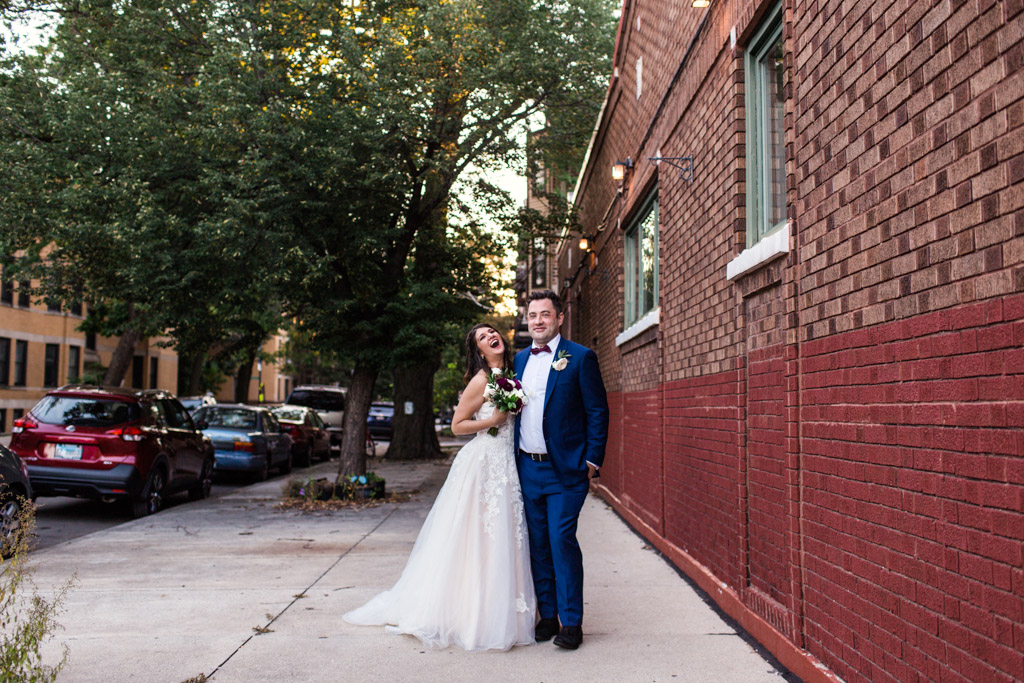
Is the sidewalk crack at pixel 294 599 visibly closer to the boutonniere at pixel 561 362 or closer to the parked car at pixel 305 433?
the boutonniere at pixel 561 362

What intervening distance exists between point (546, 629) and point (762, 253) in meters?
2.53

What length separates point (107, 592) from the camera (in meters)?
6.59

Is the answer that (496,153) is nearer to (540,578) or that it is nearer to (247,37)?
(247,37)

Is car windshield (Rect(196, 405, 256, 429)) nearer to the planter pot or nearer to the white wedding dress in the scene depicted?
the planter pot

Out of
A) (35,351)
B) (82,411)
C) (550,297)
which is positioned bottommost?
(82,411)

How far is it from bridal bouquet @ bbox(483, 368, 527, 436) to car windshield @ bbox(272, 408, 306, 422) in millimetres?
17164

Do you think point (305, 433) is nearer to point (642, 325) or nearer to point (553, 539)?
point (642, 325)

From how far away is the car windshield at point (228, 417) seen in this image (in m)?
17.2

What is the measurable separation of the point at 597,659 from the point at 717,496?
1.77 m

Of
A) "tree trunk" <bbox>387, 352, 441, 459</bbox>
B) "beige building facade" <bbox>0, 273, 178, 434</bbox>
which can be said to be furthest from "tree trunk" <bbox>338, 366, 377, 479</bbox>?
"beige building facade" <bbox>0, 273, 178, 434</bbox>

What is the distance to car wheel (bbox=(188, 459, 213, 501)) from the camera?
45.4 feet

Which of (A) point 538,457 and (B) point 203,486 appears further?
(B) point 203,486

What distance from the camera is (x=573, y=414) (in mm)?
5254

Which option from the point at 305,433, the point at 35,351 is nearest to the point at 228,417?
the point at 305,433
